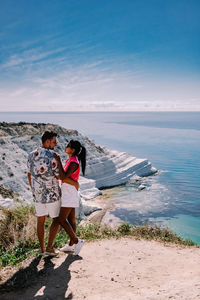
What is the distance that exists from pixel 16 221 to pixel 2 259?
5.74 feet

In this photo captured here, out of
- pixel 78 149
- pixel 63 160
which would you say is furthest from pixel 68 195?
pixel 63 160

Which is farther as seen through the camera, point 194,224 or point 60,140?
point 60,140

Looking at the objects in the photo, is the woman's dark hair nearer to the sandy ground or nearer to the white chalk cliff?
the sandy ground

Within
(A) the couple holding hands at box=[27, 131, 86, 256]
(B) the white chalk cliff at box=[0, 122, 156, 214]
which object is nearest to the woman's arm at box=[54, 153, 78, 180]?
(A) the couple holding hands at box=[27, 131, 86, 256]

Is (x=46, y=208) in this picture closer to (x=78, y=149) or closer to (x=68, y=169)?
(x=68, y=169)

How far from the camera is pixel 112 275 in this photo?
477cm

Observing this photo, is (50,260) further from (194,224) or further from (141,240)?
(194,224)

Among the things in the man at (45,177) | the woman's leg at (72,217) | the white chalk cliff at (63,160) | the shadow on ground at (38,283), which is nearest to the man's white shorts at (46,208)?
the man at (45,177)

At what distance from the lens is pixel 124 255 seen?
596 centimetres

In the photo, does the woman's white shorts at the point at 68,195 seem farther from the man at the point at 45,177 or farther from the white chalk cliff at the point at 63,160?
the white chalk cliff at the point at 63,160

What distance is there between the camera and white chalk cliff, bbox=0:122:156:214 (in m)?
20.1

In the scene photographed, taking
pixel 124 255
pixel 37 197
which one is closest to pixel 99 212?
pixel 124 255

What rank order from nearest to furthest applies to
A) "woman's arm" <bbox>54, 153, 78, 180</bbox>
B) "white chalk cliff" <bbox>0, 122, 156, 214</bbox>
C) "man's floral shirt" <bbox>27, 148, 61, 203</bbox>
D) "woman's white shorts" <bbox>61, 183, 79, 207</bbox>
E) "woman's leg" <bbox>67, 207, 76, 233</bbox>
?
"man's floral shirt" <bbox>27, 148, 61, 203</bbox> < "woman's arm" <bbox>54, 153, 78, 180</bbox> < "woman's white shorts" <bbox>61, 183, 79, 207</bbox> < "woman's leg" <bbox>67, 207, 76, 233</bbox> < "white chalk cliff" <bbox>0, 122, 156, 214</bbox>

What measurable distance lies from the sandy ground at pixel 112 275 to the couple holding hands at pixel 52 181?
0.63 metres
